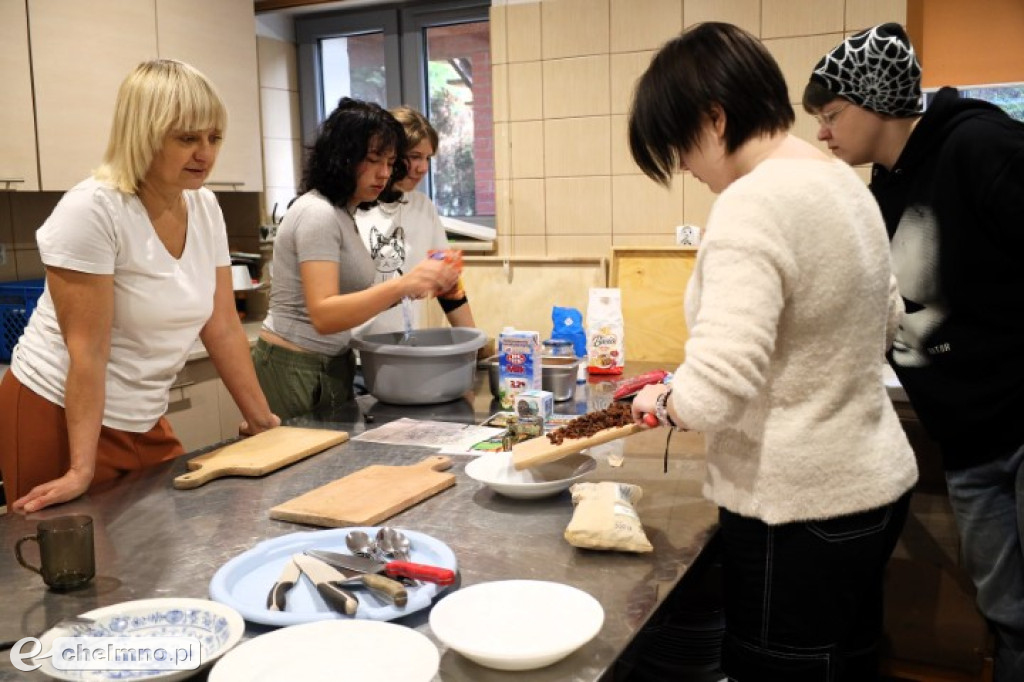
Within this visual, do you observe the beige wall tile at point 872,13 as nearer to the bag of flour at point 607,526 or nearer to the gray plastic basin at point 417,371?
the gray plastic basin at point 417,371

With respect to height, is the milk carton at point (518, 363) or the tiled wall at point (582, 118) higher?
the tiled wall at point (582, 118)

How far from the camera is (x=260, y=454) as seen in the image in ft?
5.68

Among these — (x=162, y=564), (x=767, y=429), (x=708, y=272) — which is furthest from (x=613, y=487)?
(x=162, y=564)

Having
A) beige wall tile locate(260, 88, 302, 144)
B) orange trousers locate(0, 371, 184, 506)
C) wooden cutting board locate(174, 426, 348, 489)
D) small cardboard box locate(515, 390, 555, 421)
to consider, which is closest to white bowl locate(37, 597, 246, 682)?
wooden cutting board locate(174, 426, 348, 489)

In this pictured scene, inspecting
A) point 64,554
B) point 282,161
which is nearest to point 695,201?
point 282,161

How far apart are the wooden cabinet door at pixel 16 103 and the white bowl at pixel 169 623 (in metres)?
2.47

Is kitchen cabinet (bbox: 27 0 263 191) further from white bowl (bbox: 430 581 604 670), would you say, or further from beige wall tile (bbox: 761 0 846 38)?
white bowl (bbox: 430 581 604 670)

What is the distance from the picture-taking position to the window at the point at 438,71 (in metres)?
4.06

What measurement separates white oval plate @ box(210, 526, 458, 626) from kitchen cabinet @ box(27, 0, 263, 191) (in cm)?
241

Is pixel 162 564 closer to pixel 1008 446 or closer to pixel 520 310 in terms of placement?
pixel 1008 446

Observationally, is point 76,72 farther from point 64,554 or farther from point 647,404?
A: point 647,404

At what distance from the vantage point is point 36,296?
3.09 meters

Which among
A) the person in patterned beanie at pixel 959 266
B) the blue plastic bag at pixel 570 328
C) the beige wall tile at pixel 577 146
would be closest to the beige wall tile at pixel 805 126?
the beige wall tile at pixel 577 146

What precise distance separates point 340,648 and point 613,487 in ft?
1.87
